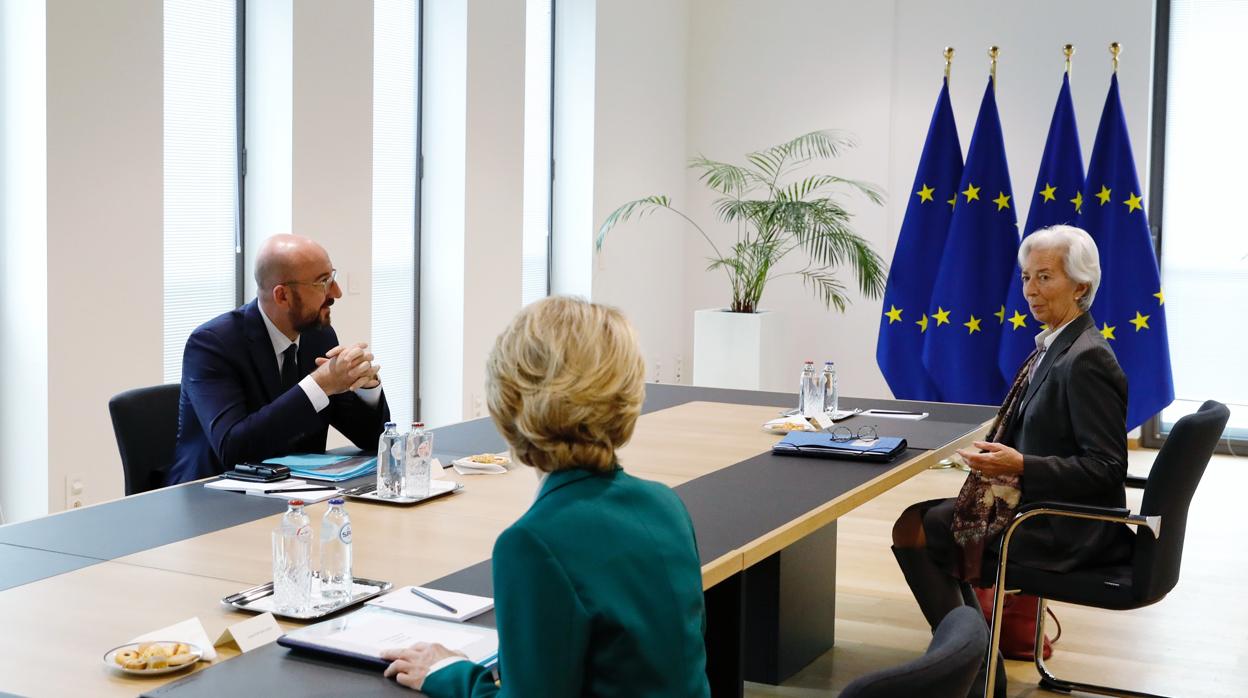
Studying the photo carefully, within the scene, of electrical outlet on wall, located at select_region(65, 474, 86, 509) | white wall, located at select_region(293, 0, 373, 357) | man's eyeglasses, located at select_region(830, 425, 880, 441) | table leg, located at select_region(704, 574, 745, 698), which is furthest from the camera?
white wall, located at select_region(293, 0, 373, 357)

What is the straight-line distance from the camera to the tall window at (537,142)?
25.4 feet

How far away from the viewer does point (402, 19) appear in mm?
6582

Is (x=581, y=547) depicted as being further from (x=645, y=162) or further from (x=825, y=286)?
(x=825, y=286)

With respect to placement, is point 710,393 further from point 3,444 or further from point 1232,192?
point 1232,192

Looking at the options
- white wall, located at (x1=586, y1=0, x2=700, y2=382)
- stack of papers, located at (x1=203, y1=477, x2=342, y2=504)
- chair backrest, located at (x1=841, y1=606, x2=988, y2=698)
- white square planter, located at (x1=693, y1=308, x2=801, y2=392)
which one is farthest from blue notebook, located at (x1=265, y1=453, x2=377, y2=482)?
white wall, located at (x1=586, y1=0, x2=700, y2=382)

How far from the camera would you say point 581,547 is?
4.90ft

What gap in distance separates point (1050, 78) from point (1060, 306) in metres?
5.04

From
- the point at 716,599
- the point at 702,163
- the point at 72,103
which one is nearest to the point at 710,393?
the point at 716,599

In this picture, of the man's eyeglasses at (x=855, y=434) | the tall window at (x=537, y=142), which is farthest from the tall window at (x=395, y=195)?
the man's eyeglasses at (x=855, y=434)

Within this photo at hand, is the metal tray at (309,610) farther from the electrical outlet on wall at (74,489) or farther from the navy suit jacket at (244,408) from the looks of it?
the electrical outlet on wall at (74,489)

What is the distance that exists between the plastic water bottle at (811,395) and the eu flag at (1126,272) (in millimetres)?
3177

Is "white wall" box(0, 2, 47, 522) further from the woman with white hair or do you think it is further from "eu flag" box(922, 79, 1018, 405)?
"eu flag" box(922, 79, 1018, 405)

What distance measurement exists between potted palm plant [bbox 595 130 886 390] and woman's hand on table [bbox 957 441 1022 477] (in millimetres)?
4129

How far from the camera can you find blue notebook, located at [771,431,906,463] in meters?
3.27
